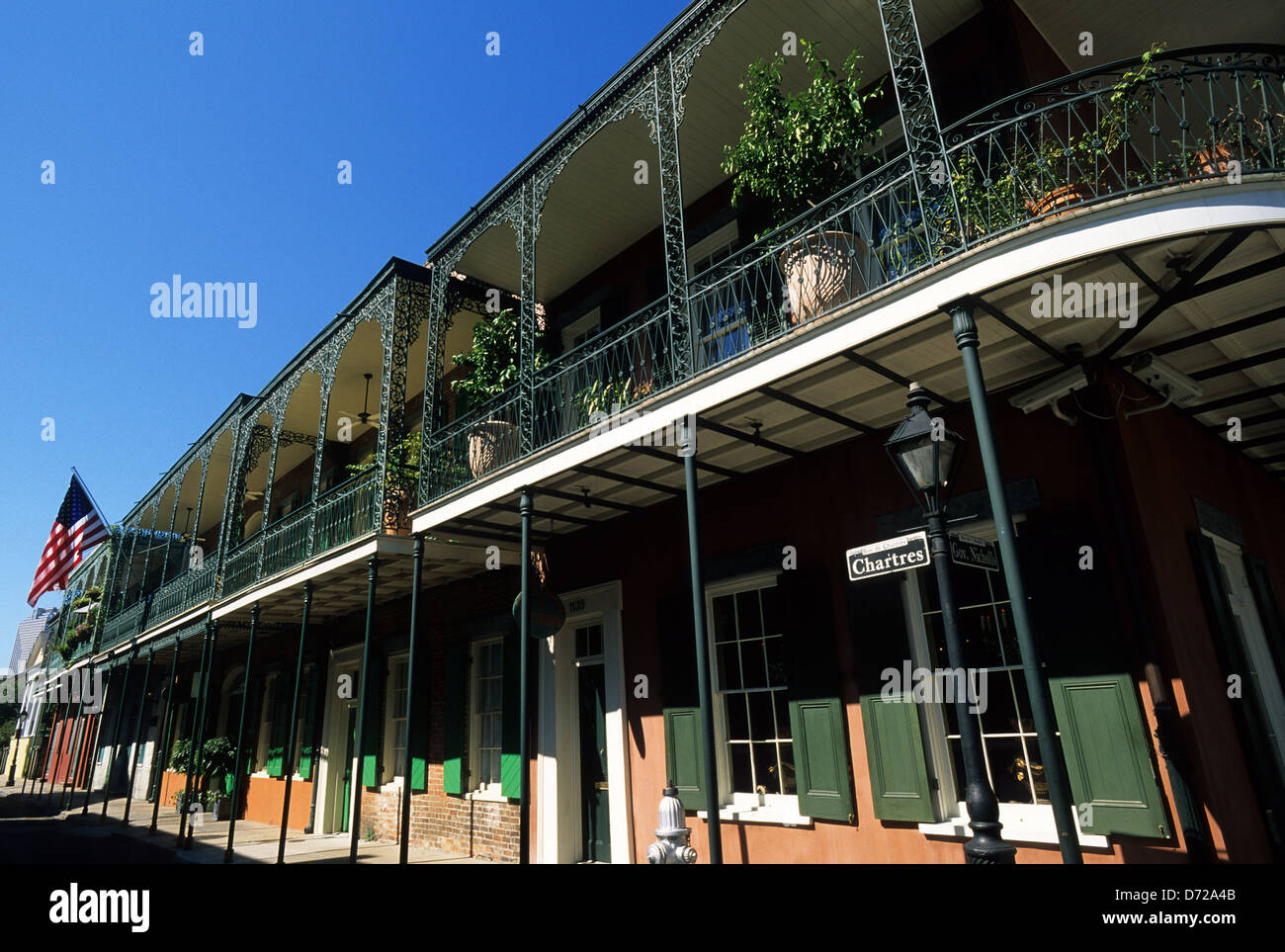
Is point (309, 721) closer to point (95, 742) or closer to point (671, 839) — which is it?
point (671, 839)

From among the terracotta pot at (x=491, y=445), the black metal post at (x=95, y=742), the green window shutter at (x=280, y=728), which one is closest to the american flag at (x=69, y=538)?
the black metal post at (x=95, y=742)

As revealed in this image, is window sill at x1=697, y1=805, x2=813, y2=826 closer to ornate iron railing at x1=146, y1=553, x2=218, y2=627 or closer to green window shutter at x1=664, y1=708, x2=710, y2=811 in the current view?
green window shutter at x1=664, y1=708, x2=710, y2=811

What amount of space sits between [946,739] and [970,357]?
10.1 ft

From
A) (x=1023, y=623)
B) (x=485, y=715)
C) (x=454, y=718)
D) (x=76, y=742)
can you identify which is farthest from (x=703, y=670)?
(x=76, y=742)

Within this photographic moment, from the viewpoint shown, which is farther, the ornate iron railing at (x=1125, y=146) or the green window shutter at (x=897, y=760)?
the green window shutter at (x=897, y=760)

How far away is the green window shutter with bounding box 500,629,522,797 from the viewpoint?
28.6 feet

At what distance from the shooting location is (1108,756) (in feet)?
15.0

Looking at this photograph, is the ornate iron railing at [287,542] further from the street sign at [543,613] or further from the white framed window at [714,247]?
the white framed window at [714,247]

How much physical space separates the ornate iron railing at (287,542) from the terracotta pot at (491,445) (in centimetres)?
423

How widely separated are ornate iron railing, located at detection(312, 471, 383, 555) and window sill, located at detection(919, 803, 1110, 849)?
708 centimetres

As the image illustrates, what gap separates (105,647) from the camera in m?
20.7

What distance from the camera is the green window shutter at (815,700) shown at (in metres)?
5.83
